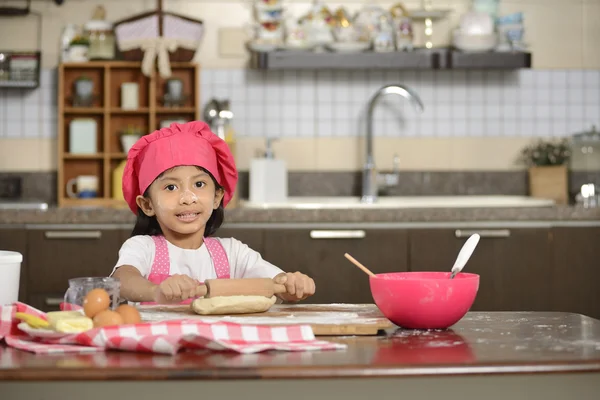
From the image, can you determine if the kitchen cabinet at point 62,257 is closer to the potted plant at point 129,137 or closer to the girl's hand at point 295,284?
the potted plant at point 129,137

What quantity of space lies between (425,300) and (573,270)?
2.06m

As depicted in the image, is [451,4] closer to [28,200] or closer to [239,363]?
[28,200]

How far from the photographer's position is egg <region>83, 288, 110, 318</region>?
1271 mm

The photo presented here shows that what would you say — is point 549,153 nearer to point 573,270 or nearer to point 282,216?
point 573,270

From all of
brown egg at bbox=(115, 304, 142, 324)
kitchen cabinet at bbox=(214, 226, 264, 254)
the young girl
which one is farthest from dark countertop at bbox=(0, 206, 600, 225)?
brown egg at bbox=(115, 304, 142, 324)

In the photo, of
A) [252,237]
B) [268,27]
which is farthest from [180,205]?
[268,27]

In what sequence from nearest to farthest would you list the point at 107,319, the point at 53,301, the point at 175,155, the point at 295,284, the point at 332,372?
the point at 332,372 < the point at 107,319 < the point at 295,284 < the point at 175,155 < the point at 53,301

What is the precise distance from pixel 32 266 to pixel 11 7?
1.32 metres

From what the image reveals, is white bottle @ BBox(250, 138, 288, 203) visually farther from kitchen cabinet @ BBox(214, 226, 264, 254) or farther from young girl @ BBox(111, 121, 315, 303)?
young girl @ BBox(111, 121, 315, 303)

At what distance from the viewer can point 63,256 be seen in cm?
319

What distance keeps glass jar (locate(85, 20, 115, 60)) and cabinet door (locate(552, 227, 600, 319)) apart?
2032 mm

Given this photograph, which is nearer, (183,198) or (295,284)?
(295,284)

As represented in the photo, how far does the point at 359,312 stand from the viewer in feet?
5.04

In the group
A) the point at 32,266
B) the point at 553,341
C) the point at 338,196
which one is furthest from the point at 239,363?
the point at 338,196
